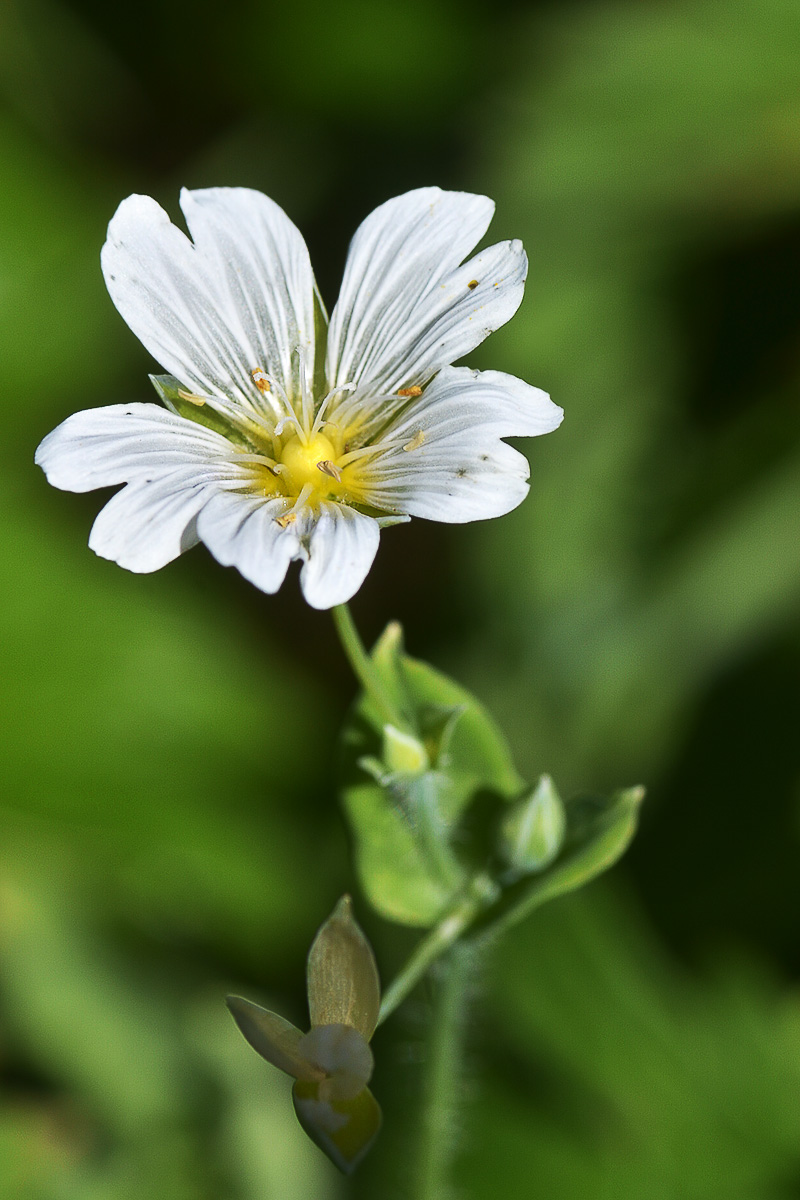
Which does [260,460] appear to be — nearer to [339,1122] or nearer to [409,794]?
[409,794]

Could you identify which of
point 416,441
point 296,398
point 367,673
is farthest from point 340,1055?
point 296,398

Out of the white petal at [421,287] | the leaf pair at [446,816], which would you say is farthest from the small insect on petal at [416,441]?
the leaf pair at [446,816]

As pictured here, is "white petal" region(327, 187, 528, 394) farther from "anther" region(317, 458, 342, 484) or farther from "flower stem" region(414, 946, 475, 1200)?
"flower stem" region(414, 946, 475, 1200)

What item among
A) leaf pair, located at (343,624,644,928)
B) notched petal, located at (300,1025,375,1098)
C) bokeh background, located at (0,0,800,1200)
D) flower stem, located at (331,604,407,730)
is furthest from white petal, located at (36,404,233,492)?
bokeh background, located at (0,0,800,1200)

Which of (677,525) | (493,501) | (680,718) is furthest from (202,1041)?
(493,501)

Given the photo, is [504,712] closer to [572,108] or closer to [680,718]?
[680,718]


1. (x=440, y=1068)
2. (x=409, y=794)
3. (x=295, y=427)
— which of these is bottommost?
(x=440, y=1068)
